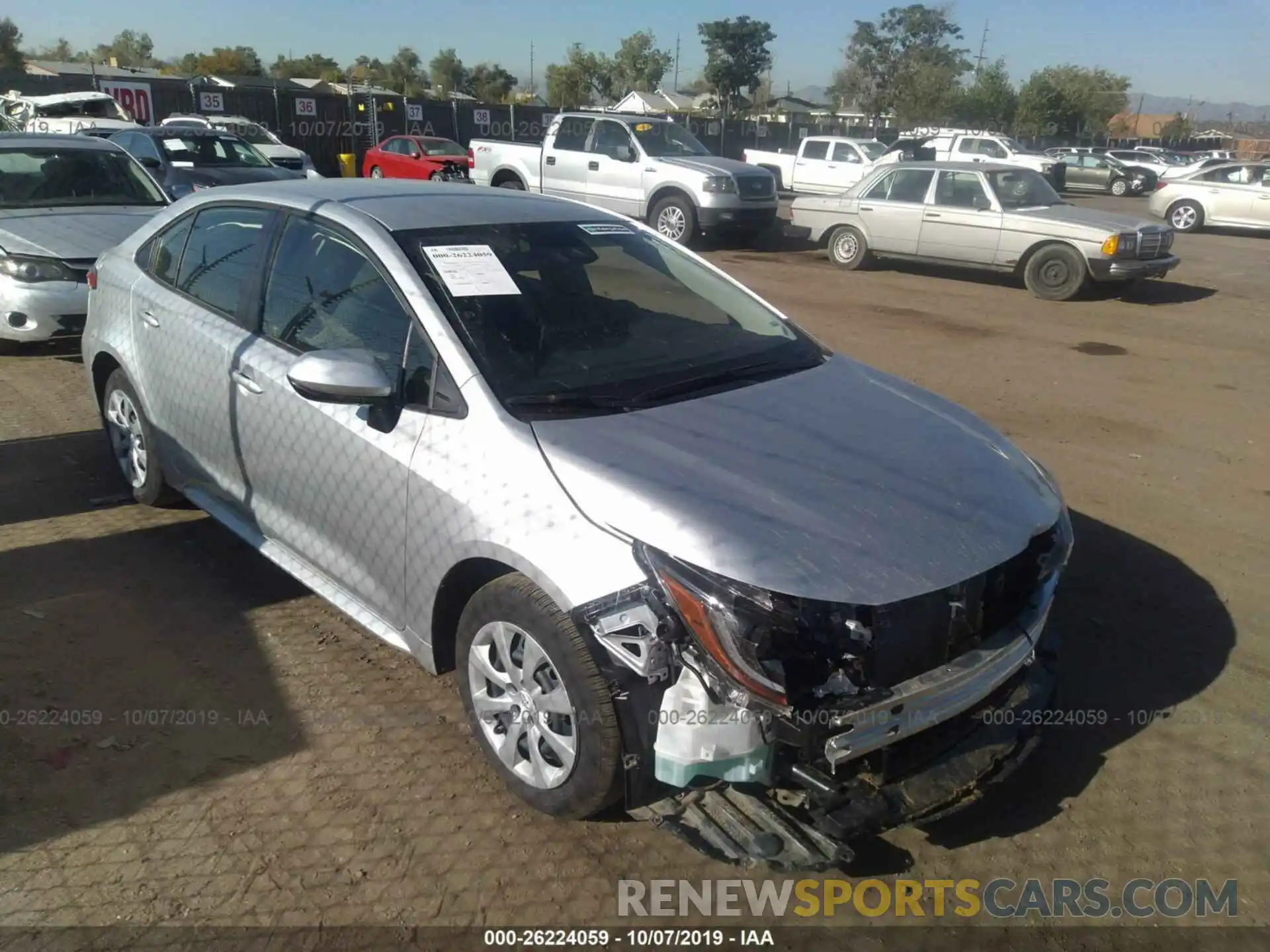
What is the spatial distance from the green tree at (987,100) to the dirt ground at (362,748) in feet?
181

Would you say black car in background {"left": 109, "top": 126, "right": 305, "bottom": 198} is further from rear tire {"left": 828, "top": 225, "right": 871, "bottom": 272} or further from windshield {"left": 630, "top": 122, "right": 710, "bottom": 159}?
rear tire {"left": 828, "top": 225, "right": 871, "bottom": 272}

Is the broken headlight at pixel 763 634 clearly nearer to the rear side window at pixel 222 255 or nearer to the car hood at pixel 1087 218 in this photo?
the rear side window at pixel 222 255

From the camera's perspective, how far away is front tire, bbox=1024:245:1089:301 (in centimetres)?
1255

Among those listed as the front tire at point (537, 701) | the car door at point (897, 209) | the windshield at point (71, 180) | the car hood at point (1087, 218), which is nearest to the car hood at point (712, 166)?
the car door at point (897, 209)

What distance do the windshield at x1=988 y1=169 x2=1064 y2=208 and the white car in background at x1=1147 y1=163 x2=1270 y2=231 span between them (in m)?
10.6

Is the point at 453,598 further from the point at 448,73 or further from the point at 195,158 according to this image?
the point at 448,73

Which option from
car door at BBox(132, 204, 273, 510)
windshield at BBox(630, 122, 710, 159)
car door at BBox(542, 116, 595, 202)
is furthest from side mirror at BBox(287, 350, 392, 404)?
car door at BBox(542, 116, 595, 202)

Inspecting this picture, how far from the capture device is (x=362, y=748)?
3.35 meters

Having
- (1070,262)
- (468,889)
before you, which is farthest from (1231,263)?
(468,889)

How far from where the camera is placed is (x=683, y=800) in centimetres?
269

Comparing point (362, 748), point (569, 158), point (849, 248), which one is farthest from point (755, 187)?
point (362, 748)

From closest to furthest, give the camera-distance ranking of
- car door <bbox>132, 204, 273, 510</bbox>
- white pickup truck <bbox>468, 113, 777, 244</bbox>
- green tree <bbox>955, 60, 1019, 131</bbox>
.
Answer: car door <bbox>132, 204, 273, 510</bbox> < white pickup truck <bbox>468, 113, 777, 244</bbox> < green tree <bbox>955, 60, 1019, 131</bbox>

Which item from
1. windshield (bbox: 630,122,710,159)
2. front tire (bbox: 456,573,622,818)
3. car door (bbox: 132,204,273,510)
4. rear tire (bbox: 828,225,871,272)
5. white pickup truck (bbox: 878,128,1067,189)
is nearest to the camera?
front tire (bbox: 456,573,622,818)

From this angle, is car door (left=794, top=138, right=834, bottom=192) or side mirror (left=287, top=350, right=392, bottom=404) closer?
side mirror (left=287, top=350, right=392, bottom=404)
